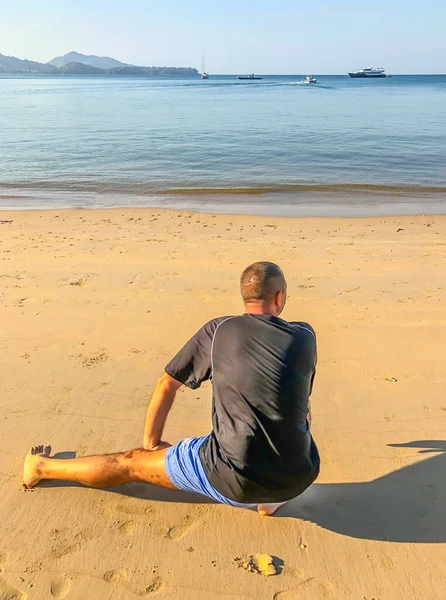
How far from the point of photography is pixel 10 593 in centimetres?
243

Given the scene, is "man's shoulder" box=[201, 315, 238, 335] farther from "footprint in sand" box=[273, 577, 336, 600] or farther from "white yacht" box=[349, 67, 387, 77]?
"white yacht" box=[349, 67, 387, 77]

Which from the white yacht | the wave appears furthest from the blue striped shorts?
the white yacht

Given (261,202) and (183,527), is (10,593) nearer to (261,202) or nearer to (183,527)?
(183,527)

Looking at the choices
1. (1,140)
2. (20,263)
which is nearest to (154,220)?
(20,263)

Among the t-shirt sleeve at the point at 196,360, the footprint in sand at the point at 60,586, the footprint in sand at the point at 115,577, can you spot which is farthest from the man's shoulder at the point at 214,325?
A: the footprint in sand at the point at 60,586

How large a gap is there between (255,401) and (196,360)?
1.52 feet

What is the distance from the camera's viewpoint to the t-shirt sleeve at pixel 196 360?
272 centimetres

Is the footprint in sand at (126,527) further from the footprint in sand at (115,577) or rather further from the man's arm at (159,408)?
the man's arm at (159,408)

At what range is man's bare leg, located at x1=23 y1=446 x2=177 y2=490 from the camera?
9.77 ft

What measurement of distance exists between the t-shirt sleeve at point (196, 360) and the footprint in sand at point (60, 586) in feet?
3.71

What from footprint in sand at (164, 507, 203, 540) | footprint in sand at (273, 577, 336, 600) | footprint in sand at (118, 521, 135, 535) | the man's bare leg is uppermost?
the man's bare leg

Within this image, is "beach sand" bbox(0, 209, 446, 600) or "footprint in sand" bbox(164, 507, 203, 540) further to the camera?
"footprint in sand" bbox(164, 507, 203, 540)

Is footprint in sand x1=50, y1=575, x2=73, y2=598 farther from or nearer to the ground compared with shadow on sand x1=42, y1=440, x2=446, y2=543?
nearer to the ground

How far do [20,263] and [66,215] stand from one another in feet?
Answer: 14.9
